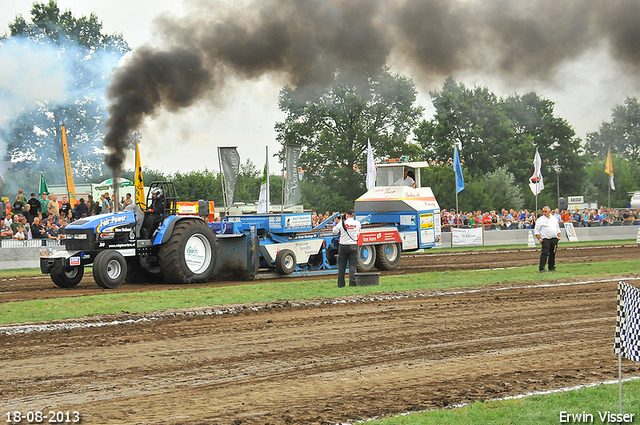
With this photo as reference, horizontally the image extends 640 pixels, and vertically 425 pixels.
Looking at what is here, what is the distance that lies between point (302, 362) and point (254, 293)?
6126 millimetres

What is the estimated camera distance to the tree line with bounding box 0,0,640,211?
1003 inches

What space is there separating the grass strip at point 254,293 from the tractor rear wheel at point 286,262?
129 centimetres

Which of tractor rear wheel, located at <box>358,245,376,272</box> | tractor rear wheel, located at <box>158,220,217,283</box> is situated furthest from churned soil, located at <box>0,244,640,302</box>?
tractor rear wheel, located at <box>358,245,376,272</box>

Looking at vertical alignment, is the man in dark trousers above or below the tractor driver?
below

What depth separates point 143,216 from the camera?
1564cm

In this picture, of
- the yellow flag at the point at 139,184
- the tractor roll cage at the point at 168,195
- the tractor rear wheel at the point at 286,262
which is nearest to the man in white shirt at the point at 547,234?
the tractor rear wheel at the point at 286,262

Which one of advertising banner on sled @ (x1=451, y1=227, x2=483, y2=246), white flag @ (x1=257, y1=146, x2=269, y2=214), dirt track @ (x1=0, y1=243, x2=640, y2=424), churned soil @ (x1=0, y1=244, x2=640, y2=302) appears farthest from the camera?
advertising banner on sled @ (x1=451, y1=227, x2=483, y2=246)

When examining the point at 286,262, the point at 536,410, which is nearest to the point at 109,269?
the point at 286,262

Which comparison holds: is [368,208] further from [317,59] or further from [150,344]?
[150,344]

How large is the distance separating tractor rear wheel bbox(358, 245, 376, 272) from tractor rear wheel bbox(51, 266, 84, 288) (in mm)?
7783

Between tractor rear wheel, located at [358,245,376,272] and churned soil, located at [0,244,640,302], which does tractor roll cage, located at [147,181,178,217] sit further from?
tractor rear wheel, located at [358,245,376,272]

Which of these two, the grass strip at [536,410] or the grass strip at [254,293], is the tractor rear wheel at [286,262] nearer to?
the grass strip at [254,293]

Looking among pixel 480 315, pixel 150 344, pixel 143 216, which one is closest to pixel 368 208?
pixel 143 216

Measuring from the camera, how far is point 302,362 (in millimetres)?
7688
